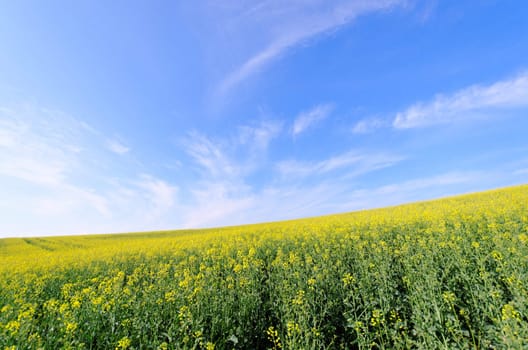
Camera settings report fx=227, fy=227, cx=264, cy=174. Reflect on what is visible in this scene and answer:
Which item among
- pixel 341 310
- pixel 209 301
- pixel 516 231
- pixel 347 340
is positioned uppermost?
pixel 516 231

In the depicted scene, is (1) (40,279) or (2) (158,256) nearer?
(1) (40,279)

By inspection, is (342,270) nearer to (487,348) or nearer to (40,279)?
(487,348)

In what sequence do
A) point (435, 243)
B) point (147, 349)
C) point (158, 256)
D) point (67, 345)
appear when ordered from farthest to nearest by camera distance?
point (158, 256) → point (435, 243) → point (147, 349) → point (67, 345)

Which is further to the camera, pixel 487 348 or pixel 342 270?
pixel 342 270

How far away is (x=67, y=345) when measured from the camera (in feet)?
11.2

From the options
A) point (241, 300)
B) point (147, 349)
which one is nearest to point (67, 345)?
point (147, 349)

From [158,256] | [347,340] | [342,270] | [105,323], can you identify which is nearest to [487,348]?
[347,340]

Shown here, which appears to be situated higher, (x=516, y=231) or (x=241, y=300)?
(x=516, y=231)

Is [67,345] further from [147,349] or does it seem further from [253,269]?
[253,269]

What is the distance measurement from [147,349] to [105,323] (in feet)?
5.02

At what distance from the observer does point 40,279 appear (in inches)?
367

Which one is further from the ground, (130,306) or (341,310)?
(130,306)

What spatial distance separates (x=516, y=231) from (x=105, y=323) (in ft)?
36.1

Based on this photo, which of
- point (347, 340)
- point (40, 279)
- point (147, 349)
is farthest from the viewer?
point (40, 279)
